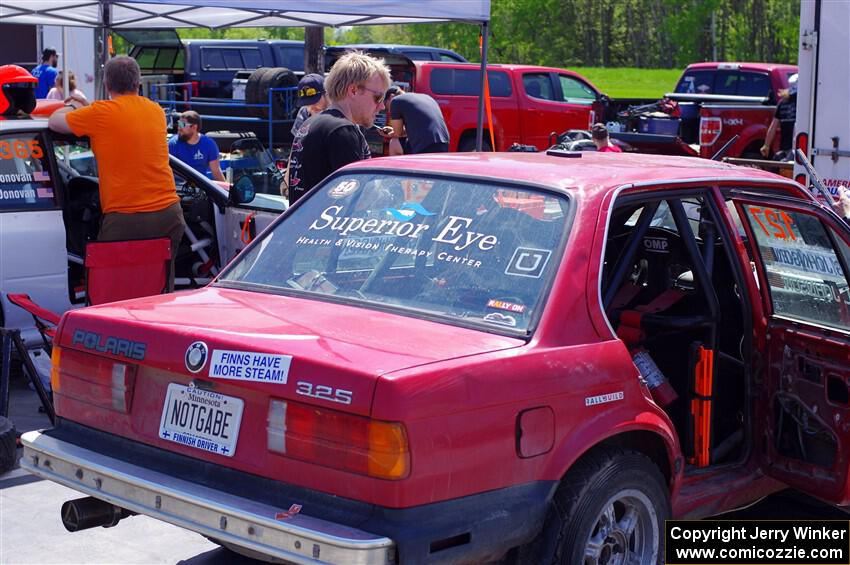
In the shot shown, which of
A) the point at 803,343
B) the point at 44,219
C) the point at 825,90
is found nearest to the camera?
the point at 803,343

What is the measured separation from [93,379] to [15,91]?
3491 millimetres

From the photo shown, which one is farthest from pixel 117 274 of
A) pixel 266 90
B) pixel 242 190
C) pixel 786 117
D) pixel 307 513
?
pixel 266 90

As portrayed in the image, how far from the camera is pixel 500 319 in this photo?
11.7ft

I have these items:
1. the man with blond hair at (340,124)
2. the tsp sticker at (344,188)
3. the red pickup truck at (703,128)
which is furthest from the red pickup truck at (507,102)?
the tsp sticker at (344,188)

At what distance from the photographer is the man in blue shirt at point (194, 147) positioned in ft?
34.8

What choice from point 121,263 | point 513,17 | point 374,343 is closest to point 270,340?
point 374,343

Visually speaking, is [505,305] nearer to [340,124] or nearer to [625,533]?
[625,533]

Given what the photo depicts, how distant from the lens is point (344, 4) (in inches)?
337

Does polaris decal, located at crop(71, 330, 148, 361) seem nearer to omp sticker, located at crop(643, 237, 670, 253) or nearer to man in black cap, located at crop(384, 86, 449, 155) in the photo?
omp sticker, located at crop(643, 237, 670, 253)

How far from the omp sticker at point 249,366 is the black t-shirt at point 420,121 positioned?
5.04 metres

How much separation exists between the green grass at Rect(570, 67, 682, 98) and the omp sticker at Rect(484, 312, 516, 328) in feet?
110

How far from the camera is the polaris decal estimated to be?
3.66 m

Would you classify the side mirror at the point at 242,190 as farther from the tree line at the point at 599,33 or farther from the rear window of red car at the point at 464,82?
the tree line at the point at 599,33

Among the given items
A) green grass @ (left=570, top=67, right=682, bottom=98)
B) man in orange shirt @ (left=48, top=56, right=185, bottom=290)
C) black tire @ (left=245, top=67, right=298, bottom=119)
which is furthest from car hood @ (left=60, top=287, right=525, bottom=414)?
green grass @ (left=570, top=67, right=682, bottom=98)
